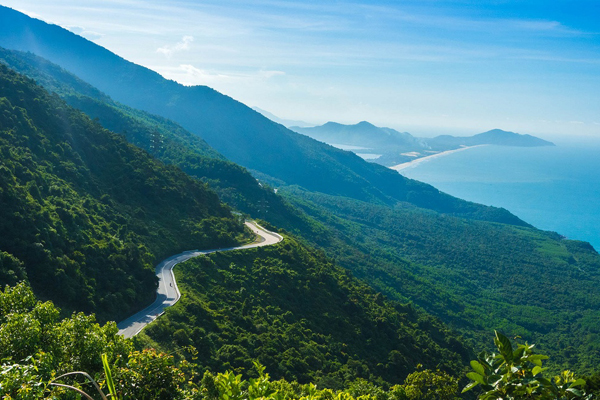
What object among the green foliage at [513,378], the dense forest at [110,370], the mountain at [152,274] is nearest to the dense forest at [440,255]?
the mountain at [152,274]

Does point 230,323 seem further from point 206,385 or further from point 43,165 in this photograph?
point 43,165

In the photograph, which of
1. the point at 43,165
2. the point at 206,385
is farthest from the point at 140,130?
the point at 206,385

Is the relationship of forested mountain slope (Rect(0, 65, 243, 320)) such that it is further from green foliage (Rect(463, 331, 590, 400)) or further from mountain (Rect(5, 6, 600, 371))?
green foliage (Rect(463, 331, 590, 400))

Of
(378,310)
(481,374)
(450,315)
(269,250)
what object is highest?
(481,374)

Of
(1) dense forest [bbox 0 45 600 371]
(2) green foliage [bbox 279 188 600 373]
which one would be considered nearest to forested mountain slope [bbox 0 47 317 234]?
(1) dense forest [bbox 0 45 600 371]

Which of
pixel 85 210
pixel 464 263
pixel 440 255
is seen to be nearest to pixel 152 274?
pixel 85 210

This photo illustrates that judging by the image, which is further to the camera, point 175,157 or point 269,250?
point 175,157
